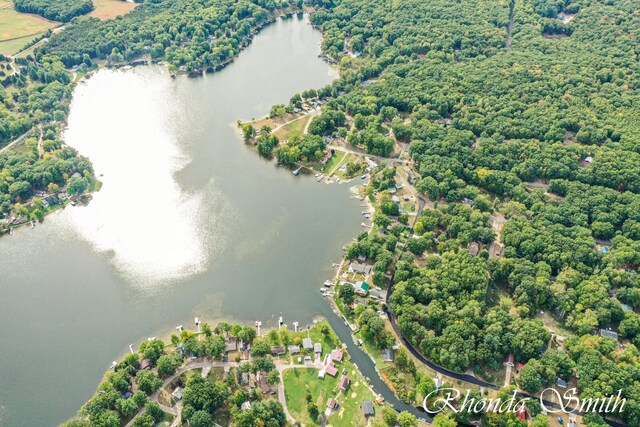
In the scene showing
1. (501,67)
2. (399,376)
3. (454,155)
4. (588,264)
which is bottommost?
(399,376)

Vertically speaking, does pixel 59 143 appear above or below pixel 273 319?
above

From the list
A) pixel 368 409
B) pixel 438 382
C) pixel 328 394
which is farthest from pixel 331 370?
pixel 438 382

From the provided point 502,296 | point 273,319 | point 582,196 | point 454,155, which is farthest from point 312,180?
point 582,196

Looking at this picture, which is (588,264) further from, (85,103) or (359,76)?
(85,103)

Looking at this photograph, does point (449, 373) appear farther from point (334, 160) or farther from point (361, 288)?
point (334, 160)

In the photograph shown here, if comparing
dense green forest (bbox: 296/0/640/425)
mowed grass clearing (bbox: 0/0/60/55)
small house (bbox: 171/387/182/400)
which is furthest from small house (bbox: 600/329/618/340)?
mowed grass clearing (bbox: 0/0/60/55)

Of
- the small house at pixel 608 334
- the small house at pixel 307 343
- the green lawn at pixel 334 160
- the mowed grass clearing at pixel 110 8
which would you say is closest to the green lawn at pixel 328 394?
the small house at pixel 307 343

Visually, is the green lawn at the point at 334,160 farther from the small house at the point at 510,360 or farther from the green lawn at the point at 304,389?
the small house at the point at 510,360
